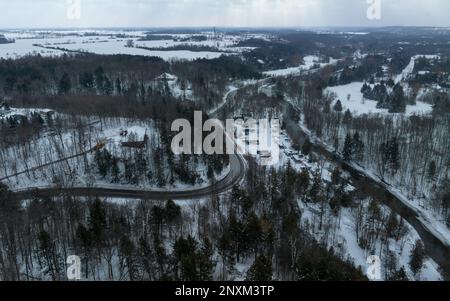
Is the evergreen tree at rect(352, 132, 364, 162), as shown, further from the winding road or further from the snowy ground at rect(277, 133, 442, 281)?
the snowy ground at rect(277, 133, 442, 281)

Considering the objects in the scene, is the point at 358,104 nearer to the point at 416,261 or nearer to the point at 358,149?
the point at 358,149

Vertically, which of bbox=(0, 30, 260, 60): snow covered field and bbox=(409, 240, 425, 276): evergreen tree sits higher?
bbox=(0, 30, 260, 60): snow covered field

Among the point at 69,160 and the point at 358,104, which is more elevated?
the point at 358,104

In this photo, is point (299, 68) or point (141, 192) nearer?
point (141, 192)

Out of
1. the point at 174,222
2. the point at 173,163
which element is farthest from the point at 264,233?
the point at 173,163

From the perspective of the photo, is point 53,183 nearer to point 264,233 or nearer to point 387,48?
point 264,233

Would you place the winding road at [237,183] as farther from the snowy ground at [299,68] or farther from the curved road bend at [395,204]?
the snowy ground at [299,68]

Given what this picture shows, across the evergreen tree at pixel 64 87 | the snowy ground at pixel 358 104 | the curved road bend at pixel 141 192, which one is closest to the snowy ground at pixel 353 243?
the curved road bend at pixel 141 192

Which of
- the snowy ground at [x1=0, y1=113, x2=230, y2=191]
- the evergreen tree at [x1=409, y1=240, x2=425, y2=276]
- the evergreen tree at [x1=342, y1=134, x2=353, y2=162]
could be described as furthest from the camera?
the evergreen tree at [x1=342, y1=134, x2=353, y2=162]

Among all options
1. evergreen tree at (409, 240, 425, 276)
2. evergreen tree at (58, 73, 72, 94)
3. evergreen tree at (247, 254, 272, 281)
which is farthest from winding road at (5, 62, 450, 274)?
evergreen tree at (58, 73, 72, 94)

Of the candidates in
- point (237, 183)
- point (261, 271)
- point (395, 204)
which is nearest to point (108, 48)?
point (237, 183)

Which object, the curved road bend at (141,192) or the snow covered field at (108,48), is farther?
the snow covered field at (108,48)
